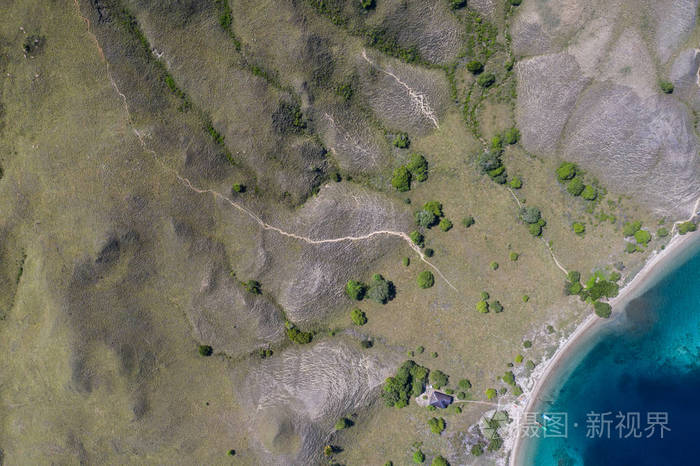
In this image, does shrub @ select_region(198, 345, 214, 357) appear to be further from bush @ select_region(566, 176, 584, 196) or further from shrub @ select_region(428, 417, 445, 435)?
bush @ select_region(566, 176, 584, 196)

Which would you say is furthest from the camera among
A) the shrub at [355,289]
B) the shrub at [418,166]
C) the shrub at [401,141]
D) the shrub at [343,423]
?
the shrub at [401,141]

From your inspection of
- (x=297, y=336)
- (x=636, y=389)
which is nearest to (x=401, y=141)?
(x=297, y=336)

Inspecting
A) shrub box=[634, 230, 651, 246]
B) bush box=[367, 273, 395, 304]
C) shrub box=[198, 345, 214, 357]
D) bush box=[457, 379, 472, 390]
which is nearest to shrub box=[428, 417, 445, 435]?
bush box=[457, 379, 472, 390]

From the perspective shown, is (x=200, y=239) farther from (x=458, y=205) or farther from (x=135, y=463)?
(x=458, y=205)

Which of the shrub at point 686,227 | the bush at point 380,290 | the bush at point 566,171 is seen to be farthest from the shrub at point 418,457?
the shrub at point 686,227

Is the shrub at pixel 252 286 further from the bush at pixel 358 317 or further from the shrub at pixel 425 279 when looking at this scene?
the shrub at pixel 425 279

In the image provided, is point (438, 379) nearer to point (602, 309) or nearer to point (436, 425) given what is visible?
point (436, 425)

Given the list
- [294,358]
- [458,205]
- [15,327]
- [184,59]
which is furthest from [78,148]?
[458,205]

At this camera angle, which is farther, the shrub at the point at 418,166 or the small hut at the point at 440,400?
the shrub at the point at 418,166
